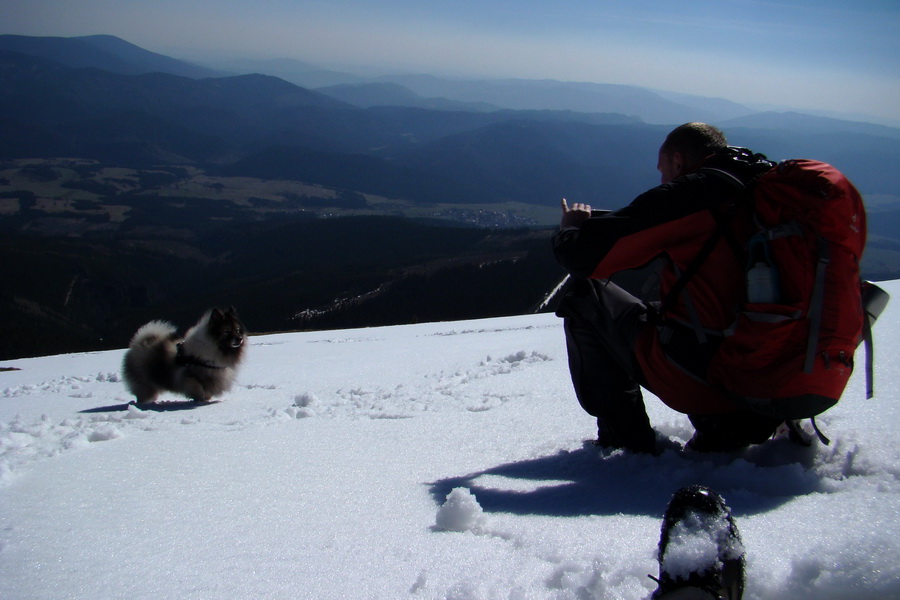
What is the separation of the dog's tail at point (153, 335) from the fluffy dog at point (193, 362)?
19mm

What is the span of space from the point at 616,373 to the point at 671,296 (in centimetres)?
51

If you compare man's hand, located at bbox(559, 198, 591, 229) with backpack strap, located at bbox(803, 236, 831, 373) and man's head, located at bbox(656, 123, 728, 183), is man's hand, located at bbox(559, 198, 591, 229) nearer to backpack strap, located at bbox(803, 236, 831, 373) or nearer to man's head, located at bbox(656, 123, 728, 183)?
man's head, located at bbox(656, 123, 728, 183)

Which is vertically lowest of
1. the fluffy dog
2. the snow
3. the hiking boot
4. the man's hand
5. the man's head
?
the fluffy dog

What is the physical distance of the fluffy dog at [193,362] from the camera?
240 inches

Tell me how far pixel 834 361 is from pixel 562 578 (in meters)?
1.37

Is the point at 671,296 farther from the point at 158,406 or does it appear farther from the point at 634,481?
the point at 158,406

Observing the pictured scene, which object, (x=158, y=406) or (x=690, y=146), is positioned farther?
(x=158, y=406)

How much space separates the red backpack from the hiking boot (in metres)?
0.96

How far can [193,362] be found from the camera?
241 inches

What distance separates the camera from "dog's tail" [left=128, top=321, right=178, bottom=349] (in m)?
6.48

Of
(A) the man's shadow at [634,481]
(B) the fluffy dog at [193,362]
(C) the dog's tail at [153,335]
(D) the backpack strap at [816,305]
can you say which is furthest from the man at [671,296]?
(C) the dog's tail at [153,335]

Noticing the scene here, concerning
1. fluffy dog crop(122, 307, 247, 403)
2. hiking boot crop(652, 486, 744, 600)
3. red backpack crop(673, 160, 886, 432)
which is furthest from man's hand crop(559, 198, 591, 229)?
fluffy dog crop(122, 307, 247, 403)

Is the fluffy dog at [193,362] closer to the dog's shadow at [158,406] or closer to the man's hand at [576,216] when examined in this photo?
the dog's shadow at [158,406]

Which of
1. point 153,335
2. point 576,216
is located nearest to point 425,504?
point 576,216
